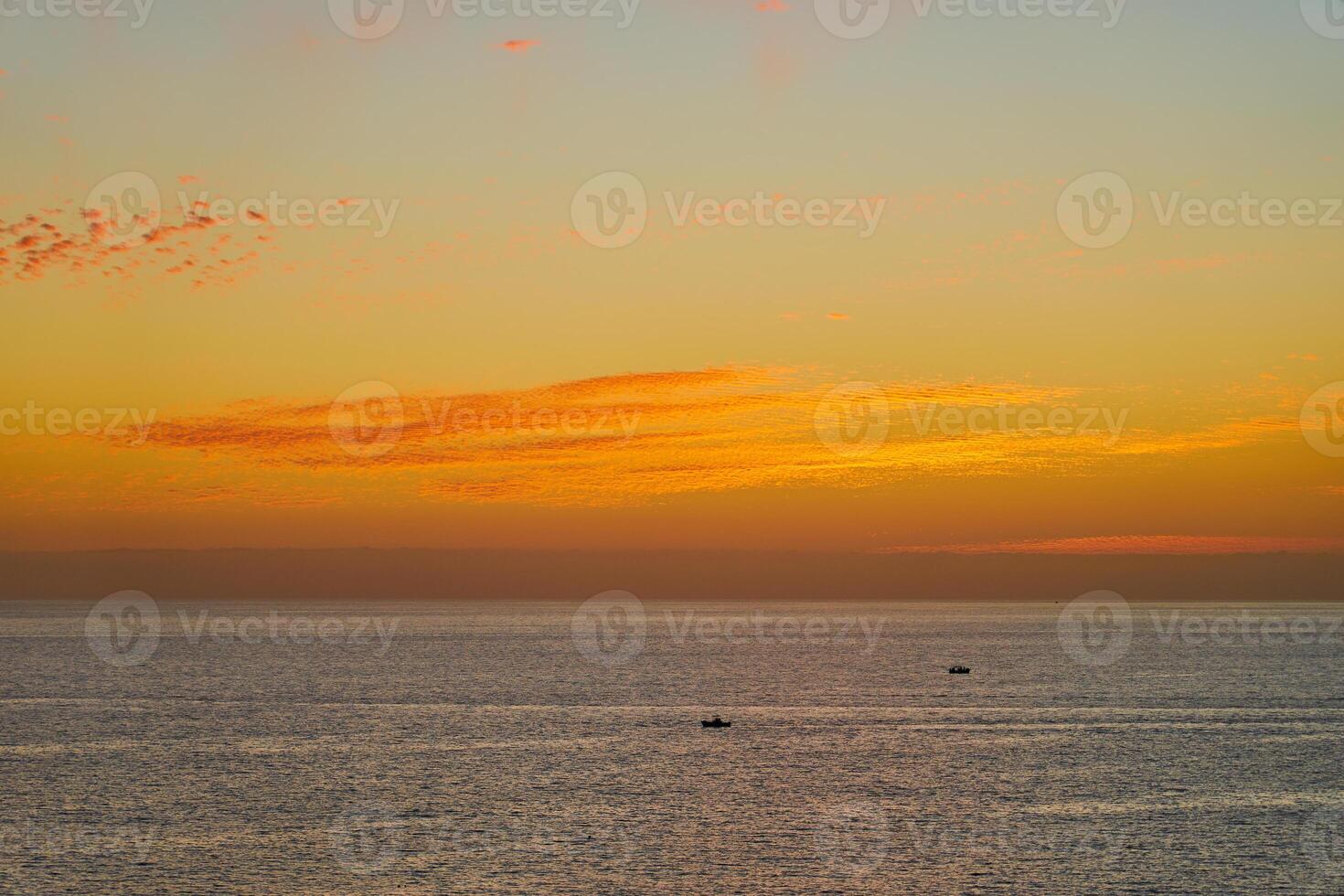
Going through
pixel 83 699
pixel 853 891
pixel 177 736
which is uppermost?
pixel 83 699

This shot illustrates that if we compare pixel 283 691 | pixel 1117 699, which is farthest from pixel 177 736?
pixel 1117 699

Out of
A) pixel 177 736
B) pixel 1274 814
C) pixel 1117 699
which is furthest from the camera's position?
pixel 1117 699

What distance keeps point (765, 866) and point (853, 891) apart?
6551 mm

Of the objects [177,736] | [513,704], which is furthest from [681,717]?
[177,736]

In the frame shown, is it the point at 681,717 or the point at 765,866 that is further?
the point at 681,717

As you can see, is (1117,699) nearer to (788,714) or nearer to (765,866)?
(788,714)

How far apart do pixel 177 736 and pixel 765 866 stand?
3112 inches

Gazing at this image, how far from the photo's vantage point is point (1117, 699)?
172m

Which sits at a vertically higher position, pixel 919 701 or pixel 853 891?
pixel 919 701

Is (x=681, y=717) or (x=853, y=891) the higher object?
(x=681, y=717)

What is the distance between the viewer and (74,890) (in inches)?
2542

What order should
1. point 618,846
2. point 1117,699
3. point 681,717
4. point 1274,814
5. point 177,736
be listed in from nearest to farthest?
point 618,846 → point 1274,814 → point 177,736 → point 681,717 → point 1117,699

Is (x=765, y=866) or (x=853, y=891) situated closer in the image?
(x=853, y=891)

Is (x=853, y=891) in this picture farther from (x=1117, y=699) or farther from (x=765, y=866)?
(x=1117, y=699)
